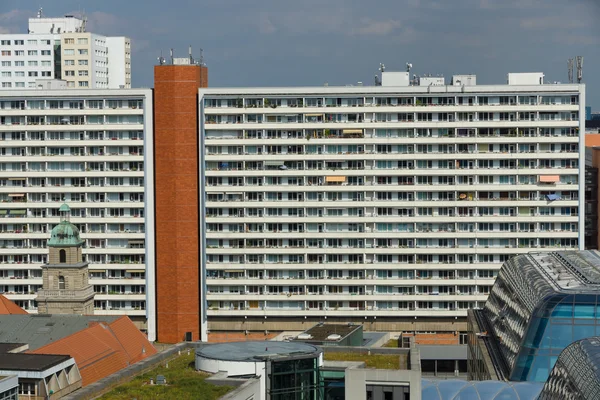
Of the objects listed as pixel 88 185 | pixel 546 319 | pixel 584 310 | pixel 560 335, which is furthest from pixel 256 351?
pixel 88 185

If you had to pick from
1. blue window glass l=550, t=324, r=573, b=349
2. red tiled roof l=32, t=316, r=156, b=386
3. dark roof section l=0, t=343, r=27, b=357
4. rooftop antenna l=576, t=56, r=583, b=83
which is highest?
rooftop antenna l=576, t=56, r=583, b=83

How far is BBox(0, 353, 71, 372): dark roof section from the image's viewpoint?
77.2m

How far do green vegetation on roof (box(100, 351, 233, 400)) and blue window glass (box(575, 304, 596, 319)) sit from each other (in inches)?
1071

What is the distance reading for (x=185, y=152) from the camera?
477ft

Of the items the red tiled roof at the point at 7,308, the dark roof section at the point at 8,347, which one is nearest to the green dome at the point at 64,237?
the red tiled roof at the point at 7,308

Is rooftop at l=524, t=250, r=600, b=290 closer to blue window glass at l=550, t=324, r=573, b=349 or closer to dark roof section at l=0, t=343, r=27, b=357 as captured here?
blue window glass at l=550, t=324, r=573, b=349

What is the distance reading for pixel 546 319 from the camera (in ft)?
275

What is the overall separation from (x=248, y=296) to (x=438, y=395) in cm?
7164

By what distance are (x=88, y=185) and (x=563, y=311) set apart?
76918 mm

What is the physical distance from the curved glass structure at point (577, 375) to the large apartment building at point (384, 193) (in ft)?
232

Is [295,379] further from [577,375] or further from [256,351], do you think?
[577,375]

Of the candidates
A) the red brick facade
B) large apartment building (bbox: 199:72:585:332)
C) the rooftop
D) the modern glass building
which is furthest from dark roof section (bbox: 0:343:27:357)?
large apartment building (bbox: 199:72:585:332)

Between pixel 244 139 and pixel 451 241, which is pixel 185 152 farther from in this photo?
pixel 451 241

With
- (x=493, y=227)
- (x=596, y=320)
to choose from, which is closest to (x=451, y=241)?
(x=493, y=227)
